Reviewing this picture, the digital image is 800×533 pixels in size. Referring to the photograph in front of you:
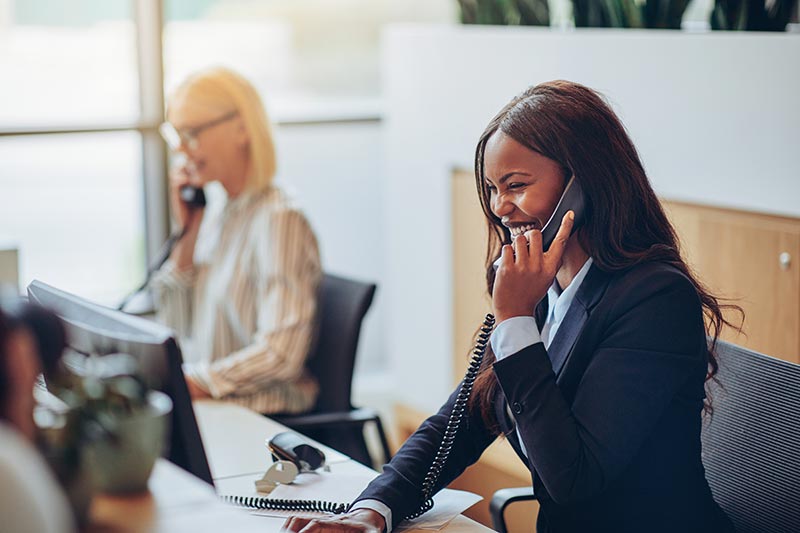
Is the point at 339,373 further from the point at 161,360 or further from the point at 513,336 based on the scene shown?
the point at 161,360

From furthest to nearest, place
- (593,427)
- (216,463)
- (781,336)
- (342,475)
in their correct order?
(781,336) → (216,463) → (342,475) → (593,427)

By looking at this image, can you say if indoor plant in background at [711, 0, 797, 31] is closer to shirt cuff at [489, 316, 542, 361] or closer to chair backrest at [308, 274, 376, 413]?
chair backrest at [308, 274, 376, 413]

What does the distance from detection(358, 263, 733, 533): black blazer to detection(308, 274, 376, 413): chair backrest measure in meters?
1.03

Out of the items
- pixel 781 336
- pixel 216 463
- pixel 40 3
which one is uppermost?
pixel 40 3

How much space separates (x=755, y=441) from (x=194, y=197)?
1947 millimetres

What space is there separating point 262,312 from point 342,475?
1.03m

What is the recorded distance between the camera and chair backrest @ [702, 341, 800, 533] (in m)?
1.92

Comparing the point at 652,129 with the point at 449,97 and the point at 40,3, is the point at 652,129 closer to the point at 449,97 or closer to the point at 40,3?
the point at 449,97

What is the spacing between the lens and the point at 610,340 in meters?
1.74

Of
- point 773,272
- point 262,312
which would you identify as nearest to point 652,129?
point 773,272

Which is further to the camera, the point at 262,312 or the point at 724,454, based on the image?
the point at 262,312

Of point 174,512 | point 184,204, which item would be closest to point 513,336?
point 174,512

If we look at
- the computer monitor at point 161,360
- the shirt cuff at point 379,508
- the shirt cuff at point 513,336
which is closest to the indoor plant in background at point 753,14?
the shirt cuff at point 513,336

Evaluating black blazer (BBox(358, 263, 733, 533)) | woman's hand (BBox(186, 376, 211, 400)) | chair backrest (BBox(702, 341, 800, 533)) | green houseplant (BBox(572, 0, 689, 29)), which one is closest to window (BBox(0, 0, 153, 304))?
woman's hand (BBox(186, 376, 211, 400))
